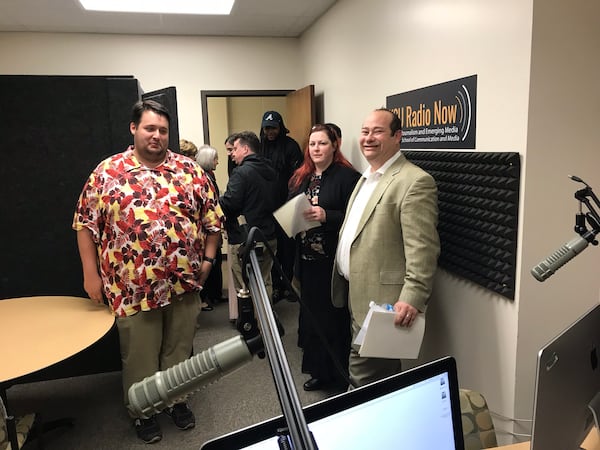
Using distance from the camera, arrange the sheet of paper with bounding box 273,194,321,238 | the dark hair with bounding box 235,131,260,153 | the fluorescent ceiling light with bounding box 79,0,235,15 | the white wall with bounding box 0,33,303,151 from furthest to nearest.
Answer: the white wall with bounding box 0,33,303,151 → the fluorescent ceiling light with bounding box 79,0,235,15 → the dark hair with bounding box 235,131,260,153 → the sheet of paper with bounding box 273,194,321,238

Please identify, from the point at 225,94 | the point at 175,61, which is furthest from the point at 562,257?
the point at 175,61

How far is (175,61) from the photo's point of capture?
483 cm

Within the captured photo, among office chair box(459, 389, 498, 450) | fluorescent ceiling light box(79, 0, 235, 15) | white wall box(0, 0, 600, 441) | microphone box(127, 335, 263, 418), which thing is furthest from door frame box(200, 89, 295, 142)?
microphone box(127, 335, 263, 418)

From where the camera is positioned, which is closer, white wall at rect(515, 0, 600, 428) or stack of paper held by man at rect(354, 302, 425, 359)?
white wall at rect(515, 0, 600, 428)

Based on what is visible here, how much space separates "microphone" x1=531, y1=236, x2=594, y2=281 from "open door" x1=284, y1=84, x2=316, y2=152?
10.7ft

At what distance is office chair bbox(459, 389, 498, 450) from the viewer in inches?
47.8

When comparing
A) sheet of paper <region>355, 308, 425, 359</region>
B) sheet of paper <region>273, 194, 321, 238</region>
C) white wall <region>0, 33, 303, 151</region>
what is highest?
white wall <region>0, 33, 303, 151</region>

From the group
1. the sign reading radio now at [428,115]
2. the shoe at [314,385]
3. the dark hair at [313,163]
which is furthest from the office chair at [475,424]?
the dark hair at [313,163]

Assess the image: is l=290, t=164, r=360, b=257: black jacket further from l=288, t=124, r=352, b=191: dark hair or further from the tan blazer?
the tan blazer

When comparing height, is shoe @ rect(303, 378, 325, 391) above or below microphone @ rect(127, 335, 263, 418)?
below

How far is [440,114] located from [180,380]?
202cm

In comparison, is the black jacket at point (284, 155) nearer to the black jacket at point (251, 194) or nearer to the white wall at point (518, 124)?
the black jacket at point (251, 194)

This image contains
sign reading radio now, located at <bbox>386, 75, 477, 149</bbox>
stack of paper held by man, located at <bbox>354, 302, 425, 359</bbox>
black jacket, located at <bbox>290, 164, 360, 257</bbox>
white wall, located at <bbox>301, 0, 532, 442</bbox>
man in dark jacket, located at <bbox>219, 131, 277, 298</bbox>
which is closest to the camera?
white wall, located at <bbox>301, 0, 532, 442</bbox>

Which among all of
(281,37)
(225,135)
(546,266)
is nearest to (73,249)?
(546,266)
